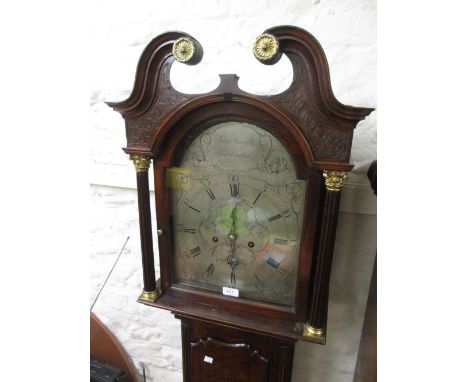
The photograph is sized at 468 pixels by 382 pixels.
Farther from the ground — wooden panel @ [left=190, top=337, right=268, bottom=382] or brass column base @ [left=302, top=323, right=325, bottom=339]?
brass column base @ [left=302, top=323, right=325, bottom=339]

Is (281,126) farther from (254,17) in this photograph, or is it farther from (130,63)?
(130,63)

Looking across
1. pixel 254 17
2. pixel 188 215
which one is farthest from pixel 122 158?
pixel 254 17

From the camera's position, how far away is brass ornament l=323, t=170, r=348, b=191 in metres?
0.65

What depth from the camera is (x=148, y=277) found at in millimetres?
882

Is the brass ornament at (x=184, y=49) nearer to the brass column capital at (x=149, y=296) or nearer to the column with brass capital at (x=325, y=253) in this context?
the column with brass capital at (x=325, y=253)

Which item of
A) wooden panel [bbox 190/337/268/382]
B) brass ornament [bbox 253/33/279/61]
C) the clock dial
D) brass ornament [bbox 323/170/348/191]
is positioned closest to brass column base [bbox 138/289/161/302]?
the clock dial

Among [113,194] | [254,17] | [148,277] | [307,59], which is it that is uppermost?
[254,17]

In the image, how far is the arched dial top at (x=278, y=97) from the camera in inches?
24.2

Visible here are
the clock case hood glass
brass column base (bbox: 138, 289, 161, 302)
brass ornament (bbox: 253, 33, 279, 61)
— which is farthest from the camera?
brass column base (bbox: 138, 289, 161, 302)

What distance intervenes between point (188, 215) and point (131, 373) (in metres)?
1.14

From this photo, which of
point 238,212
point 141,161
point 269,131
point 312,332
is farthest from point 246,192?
point 312,332

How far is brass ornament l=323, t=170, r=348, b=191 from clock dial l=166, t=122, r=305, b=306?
0.25 ft

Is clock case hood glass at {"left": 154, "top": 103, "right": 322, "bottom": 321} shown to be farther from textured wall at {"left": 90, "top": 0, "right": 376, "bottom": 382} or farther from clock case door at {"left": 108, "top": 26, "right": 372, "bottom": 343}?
textured wall at {"left": 90, "top": 0, "right": 376, "bottom": 382}

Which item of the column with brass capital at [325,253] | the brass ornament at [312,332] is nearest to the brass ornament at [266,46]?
the column with brass capital at [325,253]
